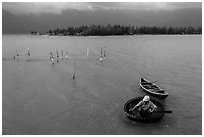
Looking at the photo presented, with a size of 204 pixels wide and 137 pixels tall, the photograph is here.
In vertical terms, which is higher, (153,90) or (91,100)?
(153,90)

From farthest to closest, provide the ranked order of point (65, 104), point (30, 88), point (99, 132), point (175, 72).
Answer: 1. point (175, 72)
2. point (30, 88)
3. point (65, 104)
4. point (99, 132)

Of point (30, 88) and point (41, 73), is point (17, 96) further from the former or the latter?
point (41, 73)

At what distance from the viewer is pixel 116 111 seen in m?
21.4

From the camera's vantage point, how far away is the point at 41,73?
125ft

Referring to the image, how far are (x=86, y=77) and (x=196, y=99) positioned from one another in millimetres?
16069

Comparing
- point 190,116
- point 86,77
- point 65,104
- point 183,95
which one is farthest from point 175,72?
point 65,104

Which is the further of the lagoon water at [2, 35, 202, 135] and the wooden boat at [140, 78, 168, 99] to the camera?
the wooden boat at [140, 78, 168, 99]

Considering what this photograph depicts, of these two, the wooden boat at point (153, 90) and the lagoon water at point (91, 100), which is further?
the wooden boat at point (153, 90)

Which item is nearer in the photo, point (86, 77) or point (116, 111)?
point (116, 111)

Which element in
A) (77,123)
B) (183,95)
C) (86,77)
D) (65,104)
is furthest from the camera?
(86,77)

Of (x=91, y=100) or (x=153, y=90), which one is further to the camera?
(x=153, y=90)

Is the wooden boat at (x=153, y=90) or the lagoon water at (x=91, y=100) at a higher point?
the wooden boat at (x=153, y=90)

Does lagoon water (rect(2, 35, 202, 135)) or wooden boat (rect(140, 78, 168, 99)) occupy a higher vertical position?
wooden boat (rect(140, 78, 168, 99))

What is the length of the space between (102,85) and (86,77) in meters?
5.24
